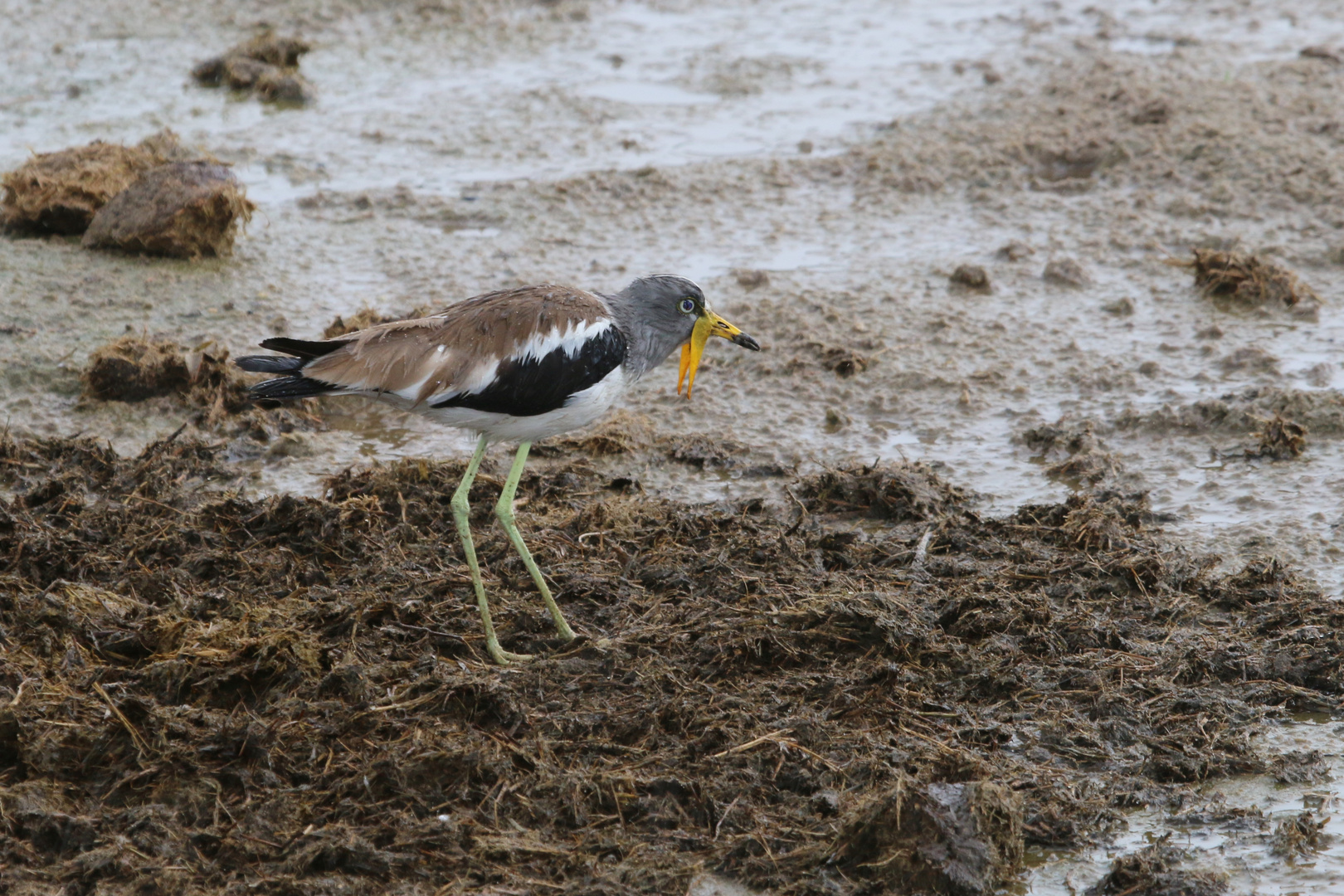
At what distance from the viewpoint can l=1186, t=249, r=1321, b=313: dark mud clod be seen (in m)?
7.14

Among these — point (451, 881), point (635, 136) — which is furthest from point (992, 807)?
point (635, 136)

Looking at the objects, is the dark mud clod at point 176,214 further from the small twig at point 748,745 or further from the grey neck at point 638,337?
the small twig at point 748,745

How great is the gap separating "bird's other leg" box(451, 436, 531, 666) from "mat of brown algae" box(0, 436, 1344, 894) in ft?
0.29

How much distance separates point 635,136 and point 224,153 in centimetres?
264

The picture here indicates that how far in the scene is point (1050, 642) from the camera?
4.62 meters

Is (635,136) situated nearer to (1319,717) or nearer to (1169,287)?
(1169,287)

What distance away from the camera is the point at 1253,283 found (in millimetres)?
7125

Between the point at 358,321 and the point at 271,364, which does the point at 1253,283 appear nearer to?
the point at 358,321

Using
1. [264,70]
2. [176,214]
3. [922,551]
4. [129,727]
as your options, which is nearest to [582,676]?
[129,727]

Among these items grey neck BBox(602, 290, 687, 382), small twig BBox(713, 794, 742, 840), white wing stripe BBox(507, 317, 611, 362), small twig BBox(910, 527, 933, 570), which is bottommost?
small twig BBox(910, 527, 933, 570)

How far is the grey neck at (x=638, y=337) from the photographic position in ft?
15.9

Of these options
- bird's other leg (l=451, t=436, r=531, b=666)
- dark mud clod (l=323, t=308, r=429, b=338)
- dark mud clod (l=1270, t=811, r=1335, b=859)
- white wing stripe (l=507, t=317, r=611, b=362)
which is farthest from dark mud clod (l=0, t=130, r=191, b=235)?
dark mud clod (l=1270, t=811, r=1335, b=859)

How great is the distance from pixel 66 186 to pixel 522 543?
427 cm

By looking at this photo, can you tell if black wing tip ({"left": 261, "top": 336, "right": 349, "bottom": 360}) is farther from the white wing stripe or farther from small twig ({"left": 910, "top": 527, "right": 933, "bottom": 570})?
small twig ({"left": 910, "top": 527, "right": 933, "bottom": 570})
